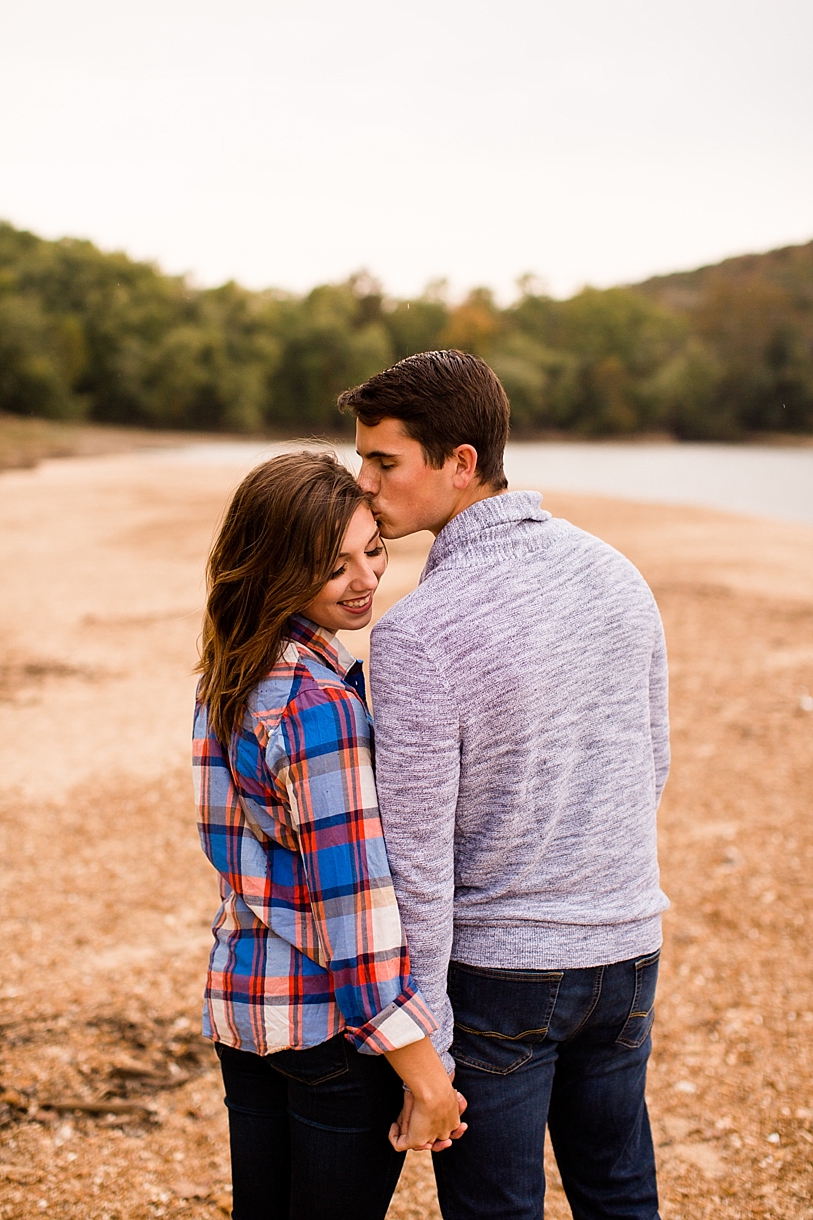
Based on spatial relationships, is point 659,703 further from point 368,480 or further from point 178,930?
point 178,930

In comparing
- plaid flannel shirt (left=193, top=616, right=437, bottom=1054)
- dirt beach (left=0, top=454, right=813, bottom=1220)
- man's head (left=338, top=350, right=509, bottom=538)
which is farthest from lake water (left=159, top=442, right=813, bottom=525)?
plaid flannel shirt (left=193, top=616, right=437, bottom=1054)

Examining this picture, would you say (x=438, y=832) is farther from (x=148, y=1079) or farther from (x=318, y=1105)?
(x=148, y=1079)

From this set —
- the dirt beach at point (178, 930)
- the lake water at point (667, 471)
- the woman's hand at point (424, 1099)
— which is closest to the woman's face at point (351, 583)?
the woman's hand at point (424, 1099)

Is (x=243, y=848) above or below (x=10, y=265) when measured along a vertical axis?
below

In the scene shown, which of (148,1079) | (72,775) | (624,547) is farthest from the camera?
(624,547)

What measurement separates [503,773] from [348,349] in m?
83.7

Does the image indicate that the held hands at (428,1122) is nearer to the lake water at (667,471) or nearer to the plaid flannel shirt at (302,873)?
the plaid flannel shirt at (302,873)

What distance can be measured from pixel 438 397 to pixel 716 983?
3415mm

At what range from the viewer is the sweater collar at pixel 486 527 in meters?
1.56

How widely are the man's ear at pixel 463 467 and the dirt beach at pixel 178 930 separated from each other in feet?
7.35

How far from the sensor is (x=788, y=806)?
6.11 meters

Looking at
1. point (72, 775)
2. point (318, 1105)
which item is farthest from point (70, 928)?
point (318, 1105)

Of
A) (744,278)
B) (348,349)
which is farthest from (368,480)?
(744,278)

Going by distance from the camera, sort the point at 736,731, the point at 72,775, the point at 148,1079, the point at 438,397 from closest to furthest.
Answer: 1. the point at 438,397
2. the point at 148,1079
3. the point at 72,775
4. the point at 736,731
